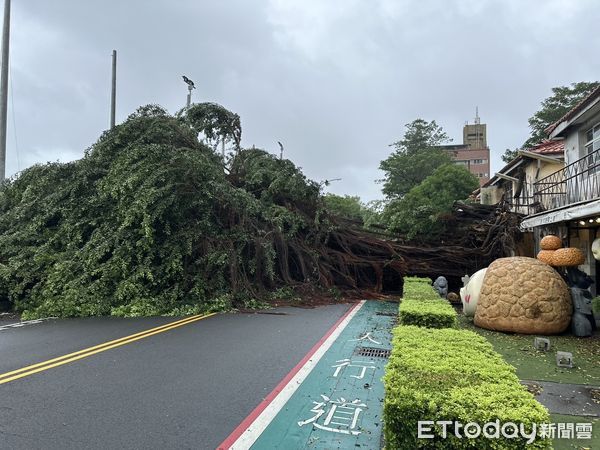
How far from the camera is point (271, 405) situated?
166 inches

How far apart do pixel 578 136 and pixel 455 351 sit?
9.83 meters

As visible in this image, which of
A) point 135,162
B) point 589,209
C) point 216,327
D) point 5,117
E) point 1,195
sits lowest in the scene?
point 216,327

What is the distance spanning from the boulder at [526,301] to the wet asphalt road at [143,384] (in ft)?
11.5

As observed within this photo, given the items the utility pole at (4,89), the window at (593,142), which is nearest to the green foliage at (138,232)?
A: the utility pole at (4,89)

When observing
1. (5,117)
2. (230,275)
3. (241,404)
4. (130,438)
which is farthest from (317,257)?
(5,117)

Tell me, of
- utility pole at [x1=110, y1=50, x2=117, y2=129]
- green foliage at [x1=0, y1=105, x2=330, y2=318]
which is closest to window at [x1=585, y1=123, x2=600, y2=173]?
green foliage at [x1=0, y1=105, x2=330, y2=318]

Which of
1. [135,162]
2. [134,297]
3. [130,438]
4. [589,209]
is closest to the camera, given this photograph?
[130,438]

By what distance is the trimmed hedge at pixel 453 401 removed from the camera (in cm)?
207

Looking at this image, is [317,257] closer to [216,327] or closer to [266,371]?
[216,327]

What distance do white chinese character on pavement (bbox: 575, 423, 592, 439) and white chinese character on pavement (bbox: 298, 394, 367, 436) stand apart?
194cm

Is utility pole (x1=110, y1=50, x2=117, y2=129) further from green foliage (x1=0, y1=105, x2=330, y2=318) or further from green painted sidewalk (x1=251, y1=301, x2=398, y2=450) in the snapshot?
green painted sidewalk (x1=251, y1=301, x2=398, y2=450)

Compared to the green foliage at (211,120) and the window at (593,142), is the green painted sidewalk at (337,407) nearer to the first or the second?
the window at (593,142)

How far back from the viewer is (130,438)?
351 centimetres

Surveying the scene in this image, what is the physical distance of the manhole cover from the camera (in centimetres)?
620
